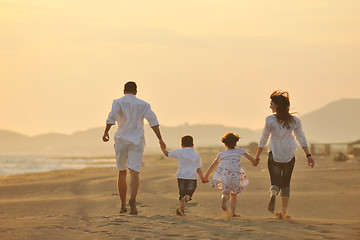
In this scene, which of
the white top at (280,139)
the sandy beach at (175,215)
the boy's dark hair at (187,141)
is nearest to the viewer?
the sandy beach at (175,215)

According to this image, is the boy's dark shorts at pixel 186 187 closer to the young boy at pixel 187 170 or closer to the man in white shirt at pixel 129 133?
the young boy at pixel 187 170

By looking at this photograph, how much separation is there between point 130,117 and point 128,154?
0.57 m

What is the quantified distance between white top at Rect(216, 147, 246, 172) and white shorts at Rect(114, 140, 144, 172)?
133 centimetres

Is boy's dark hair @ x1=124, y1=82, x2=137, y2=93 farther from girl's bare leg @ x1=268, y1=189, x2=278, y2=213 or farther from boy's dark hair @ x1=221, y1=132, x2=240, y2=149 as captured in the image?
girl's bare leg @ x1=268, y1=189, x2=278, y2=213

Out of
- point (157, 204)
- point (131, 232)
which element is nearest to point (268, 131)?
point (131, 232)

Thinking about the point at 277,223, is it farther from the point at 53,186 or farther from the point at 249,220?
the point at 53,186

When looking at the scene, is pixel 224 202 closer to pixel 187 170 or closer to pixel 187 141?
pixel 187 170

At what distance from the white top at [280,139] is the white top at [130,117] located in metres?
1.77

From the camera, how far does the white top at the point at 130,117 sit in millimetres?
9102

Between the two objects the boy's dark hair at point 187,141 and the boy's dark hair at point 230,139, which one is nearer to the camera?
the boy's dark hair at point 230,139

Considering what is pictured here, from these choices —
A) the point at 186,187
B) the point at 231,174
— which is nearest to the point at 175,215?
the point at 186,187

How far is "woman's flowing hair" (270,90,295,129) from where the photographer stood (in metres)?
8.84

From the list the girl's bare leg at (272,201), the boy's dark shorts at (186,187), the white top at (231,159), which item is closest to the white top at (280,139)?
the girl's bare leg at (272,201)

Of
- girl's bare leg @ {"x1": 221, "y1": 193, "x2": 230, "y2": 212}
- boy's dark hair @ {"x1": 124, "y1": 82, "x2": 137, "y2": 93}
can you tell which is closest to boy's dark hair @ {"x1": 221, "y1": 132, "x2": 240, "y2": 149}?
girl's bare leg @ {"x1": 221, "y1": 193, "x2": 230, "y2": 212}
